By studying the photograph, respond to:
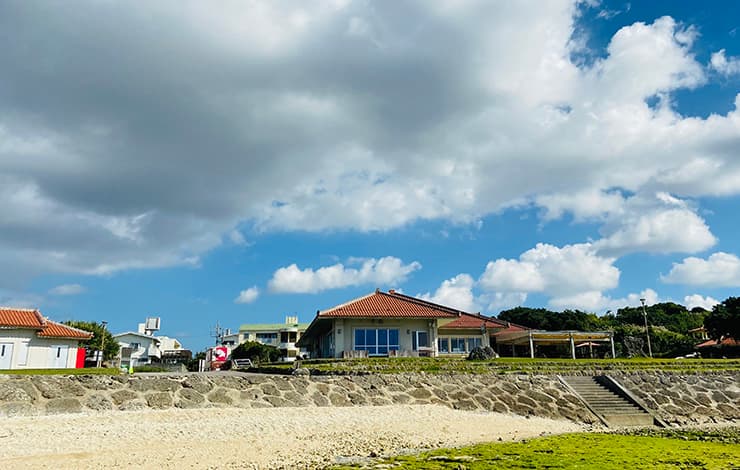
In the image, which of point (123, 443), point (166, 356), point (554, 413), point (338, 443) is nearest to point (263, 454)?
point (338, 443)

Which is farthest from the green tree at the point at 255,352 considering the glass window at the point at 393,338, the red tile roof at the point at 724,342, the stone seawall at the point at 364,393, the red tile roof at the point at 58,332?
the stone seawall at the point at 364,393

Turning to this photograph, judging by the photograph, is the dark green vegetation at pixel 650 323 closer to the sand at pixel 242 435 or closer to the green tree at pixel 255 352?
the sand at pixel 242 435

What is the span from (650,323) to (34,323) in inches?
3315

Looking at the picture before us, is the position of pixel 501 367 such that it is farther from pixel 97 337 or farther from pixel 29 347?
pixel 97 337

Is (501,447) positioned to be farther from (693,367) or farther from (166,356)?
(166,356)

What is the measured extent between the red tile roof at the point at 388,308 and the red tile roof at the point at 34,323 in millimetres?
20249

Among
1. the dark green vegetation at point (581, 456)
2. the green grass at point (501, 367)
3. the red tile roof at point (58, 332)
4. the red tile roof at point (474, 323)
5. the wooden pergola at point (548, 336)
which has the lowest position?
the dark green vegetation at point (581, 456)

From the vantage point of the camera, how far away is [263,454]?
9969 millimetres

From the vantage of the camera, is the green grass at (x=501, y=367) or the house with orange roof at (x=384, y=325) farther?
the house with orange roof at (x=384, y=325)

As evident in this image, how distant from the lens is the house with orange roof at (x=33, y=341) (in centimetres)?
3419

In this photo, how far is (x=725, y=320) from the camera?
43.9 meters

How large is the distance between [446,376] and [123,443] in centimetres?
1180

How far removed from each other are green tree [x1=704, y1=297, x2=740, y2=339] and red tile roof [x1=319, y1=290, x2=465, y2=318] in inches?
1067

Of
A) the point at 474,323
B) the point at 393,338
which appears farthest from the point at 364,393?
the point at 474,323
